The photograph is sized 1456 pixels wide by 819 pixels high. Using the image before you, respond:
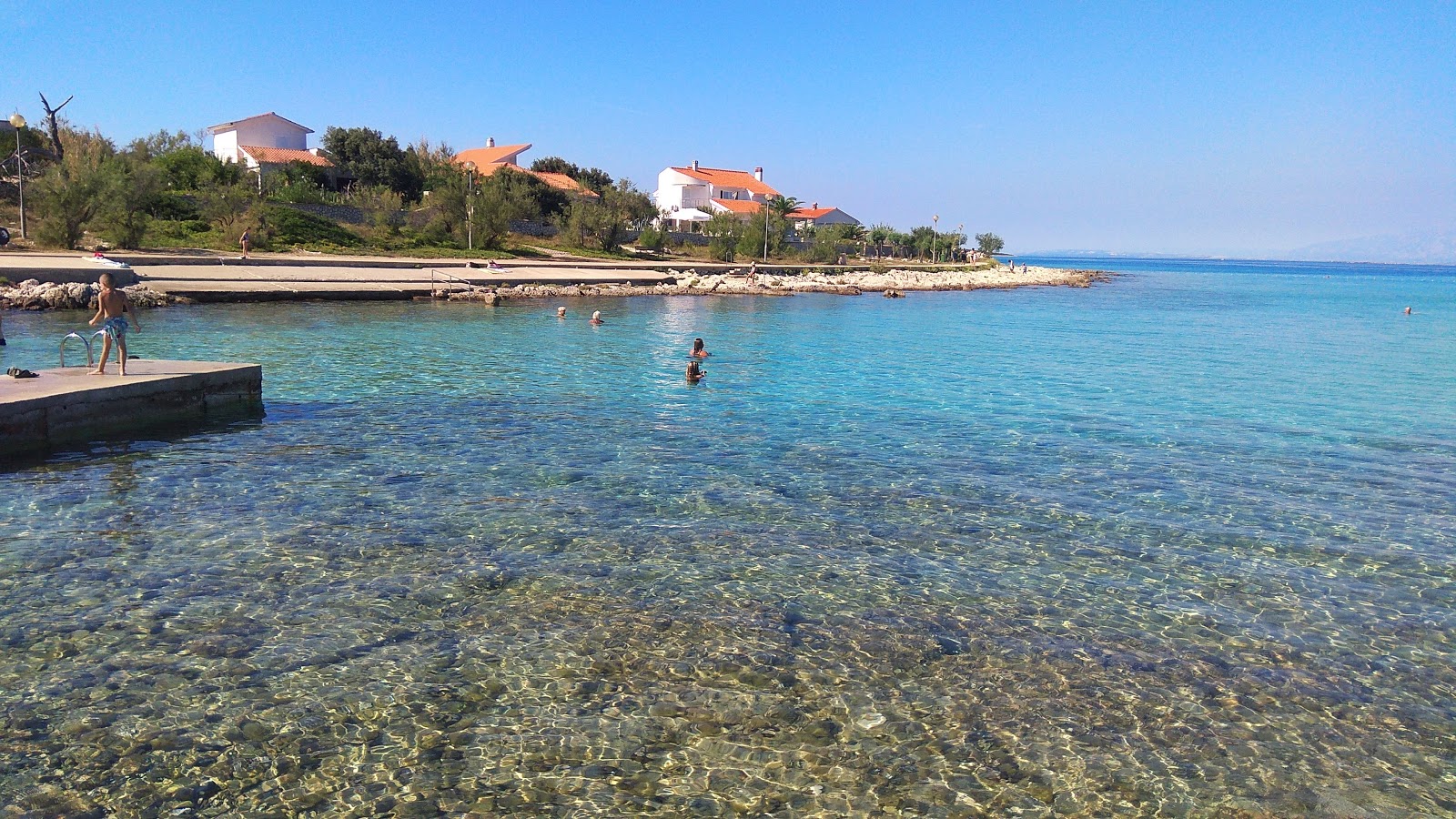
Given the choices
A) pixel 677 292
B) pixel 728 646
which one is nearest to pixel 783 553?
pixel 728 646

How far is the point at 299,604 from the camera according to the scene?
8070 millimetres

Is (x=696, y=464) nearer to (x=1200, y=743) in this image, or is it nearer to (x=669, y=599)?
(x=669, y=599)

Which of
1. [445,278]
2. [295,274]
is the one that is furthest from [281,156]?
[295,274]

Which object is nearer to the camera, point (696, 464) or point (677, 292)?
point (696, 464)

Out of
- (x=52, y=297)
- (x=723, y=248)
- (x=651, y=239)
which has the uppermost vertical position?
(x=651, y=239)

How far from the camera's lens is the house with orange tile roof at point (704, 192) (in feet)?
386

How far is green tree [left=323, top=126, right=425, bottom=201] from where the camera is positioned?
7975cm

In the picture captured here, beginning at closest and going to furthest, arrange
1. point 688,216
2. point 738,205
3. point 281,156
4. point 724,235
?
point 281,156, point 724,235, point 688,216, point 738,205

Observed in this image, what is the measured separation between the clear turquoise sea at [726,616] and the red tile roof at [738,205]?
98842 mm

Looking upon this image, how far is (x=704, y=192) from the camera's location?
11944 cm

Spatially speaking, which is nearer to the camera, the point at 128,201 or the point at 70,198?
the point at 70,198

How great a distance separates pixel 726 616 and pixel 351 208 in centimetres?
6568

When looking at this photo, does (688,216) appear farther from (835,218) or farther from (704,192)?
(835,218)

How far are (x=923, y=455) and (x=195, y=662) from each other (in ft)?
33.9
